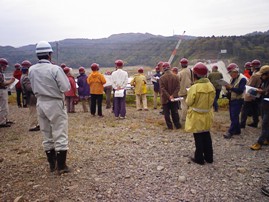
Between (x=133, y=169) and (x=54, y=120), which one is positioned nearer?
(x=54, y=120)

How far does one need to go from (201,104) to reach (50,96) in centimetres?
272

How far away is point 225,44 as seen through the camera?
3994cm

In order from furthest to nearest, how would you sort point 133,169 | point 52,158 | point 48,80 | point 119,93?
point 119,93 → point 133,169 → point 52,158 → point 48,80

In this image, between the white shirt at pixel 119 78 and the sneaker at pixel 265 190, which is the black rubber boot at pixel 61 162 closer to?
the sneaker at pixel 265 190

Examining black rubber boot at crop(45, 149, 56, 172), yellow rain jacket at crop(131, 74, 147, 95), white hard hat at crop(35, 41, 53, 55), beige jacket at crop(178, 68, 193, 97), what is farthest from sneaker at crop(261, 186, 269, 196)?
yellow rain jacket at crop(131, 74, 147, 95)

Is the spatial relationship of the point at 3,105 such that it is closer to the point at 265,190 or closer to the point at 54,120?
the point at 54,120

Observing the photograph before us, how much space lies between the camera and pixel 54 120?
441 centimetres

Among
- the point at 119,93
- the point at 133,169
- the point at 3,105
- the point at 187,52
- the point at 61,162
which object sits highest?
the point at 187,52

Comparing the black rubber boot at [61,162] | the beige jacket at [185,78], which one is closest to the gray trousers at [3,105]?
the black rubber boot at [61,162]

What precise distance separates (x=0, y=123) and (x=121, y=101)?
406cm

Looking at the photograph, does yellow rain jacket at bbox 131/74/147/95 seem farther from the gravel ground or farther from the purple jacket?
the gravel ground

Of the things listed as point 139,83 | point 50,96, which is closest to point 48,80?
point 50,96

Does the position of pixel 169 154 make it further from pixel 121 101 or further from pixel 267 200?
pixel 121 101

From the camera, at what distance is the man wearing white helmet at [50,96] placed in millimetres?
4387
